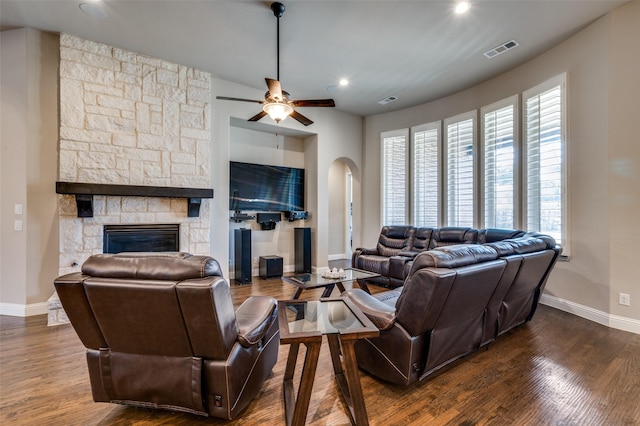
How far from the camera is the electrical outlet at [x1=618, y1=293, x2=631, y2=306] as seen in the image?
10.0 ft

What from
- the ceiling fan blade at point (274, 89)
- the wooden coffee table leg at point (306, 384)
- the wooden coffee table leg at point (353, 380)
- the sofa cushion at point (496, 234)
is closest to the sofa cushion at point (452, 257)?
the wooden coffee table leg at point (353, 380)

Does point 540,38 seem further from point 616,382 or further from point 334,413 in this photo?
point 334,413

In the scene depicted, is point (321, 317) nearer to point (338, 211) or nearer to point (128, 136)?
point (128, 136)

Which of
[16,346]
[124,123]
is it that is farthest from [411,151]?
[16,346]

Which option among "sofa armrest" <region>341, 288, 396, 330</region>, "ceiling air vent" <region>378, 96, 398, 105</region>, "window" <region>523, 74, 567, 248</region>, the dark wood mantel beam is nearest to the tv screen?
the dark wood mantel beam

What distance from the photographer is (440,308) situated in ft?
6.10

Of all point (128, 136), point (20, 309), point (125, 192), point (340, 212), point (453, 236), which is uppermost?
point (128, 136)

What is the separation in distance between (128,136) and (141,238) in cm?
141

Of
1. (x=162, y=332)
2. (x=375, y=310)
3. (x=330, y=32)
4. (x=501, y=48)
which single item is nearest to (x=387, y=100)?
(x=501, y=48)

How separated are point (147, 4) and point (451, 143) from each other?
4929 mm

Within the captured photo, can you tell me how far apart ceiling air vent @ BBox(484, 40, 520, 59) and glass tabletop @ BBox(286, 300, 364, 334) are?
3.95 metres

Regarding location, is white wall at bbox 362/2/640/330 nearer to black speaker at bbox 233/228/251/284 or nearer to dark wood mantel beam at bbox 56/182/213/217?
black speaker at bbox 233/228/251/284

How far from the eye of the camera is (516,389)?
2051 mm

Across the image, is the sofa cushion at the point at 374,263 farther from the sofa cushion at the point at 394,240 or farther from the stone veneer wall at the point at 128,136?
the stone veneer wall at the point at 128,136
